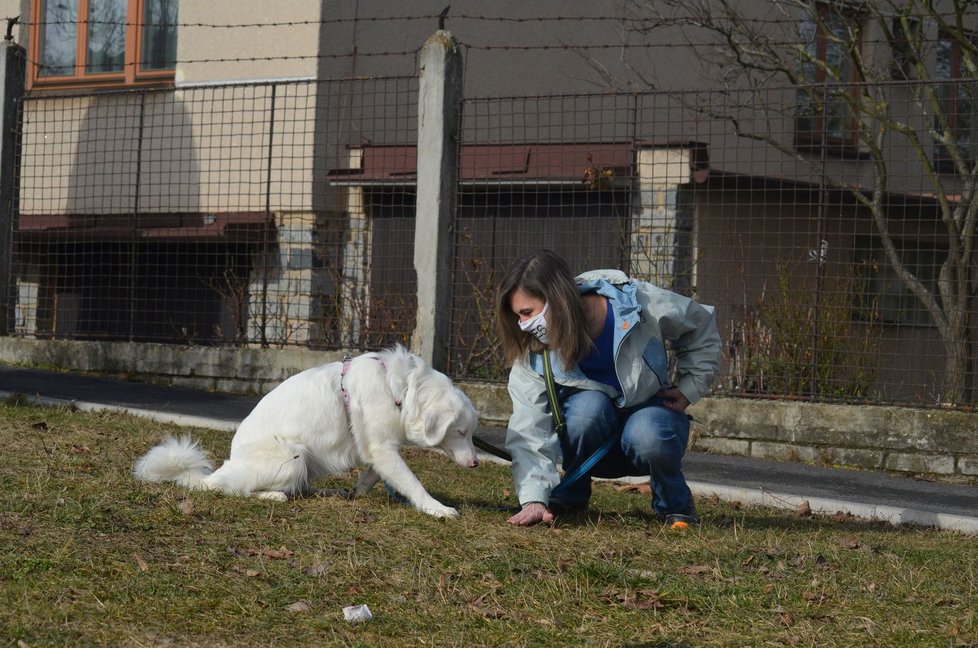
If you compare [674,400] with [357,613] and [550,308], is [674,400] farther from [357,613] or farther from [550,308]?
[357,613]

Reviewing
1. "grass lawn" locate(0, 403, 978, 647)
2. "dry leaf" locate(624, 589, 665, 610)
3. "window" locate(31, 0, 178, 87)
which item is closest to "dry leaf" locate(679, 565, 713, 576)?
"grass lawn" locate(0, 403, 978, 647)

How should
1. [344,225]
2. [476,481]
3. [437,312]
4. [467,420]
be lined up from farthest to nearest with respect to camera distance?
[344,225]
[437,312]
[476,481]
[467,420]

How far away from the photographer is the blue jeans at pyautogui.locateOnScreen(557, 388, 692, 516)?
5.33 meters

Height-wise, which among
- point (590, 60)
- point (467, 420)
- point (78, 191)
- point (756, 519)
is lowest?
point (756, 519)

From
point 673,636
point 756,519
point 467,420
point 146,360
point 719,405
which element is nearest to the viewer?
point 673,636

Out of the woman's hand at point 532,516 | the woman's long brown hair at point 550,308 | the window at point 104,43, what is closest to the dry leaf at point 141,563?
the woman's hand at point 532,516

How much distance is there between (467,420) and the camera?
5516 mm

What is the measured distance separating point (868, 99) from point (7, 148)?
923cm

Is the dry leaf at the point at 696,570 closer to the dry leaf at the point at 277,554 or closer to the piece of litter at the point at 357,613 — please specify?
the piece of litter at the point at 357,613

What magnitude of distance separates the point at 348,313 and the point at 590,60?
5.38m

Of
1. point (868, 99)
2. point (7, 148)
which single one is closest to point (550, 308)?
point (868, 99)

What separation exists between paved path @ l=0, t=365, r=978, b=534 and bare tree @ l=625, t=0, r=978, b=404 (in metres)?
1.42

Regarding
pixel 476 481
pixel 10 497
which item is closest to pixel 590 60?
pixel 476 481

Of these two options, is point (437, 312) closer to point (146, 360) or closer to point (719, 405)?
point (719, 405)
